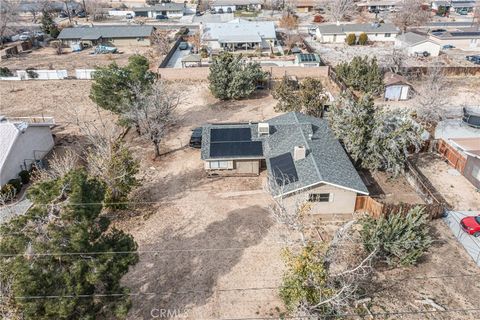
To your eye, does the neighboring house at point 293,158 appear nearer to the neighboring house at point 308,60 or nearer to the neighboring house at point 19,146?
the neighboring house at point 19,146

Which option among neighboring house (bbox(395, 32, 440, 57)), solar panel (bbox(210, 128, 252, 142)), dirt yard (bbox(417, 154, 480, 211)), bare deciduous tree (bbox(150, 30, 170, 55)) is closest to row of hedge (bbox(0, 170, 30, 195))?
solar panel (bbox(210, 128, 252, 142))

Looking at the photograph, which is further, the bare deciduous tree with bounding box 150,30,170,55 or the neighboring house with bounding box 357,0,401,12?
the neighboring house with bounding box 357,0,401,12

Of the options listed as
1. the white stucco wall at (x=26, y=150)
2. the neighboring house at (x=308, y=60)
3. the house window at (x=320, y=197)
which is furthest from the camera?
the neighboring house at (x=308, y=60)

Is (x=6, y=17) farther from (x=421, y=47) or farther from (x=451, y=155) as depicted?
(x=451, y=155)

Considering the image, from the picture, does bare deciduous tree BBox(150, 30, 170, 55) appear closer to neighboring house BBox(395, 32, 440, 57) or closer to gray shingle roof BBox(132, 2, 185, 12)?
gray shingle roof BBox(132, 2, 185, 12)

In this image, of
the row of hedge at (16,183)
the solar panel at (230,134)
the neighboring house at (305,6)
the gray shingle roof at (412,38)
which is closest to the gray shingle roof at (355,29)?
the gray shingle roof at (412,38)

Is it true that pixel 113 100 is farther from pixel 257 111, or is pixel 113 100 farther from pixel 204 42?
pixel 204 42

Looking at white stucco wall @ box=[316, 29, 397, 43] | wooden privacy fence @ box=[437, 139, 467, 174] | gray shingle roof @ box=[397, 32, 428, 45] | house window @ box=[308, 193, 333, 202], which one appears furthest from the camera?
white stucco wall @ box=[316, 29, 397, 43]
